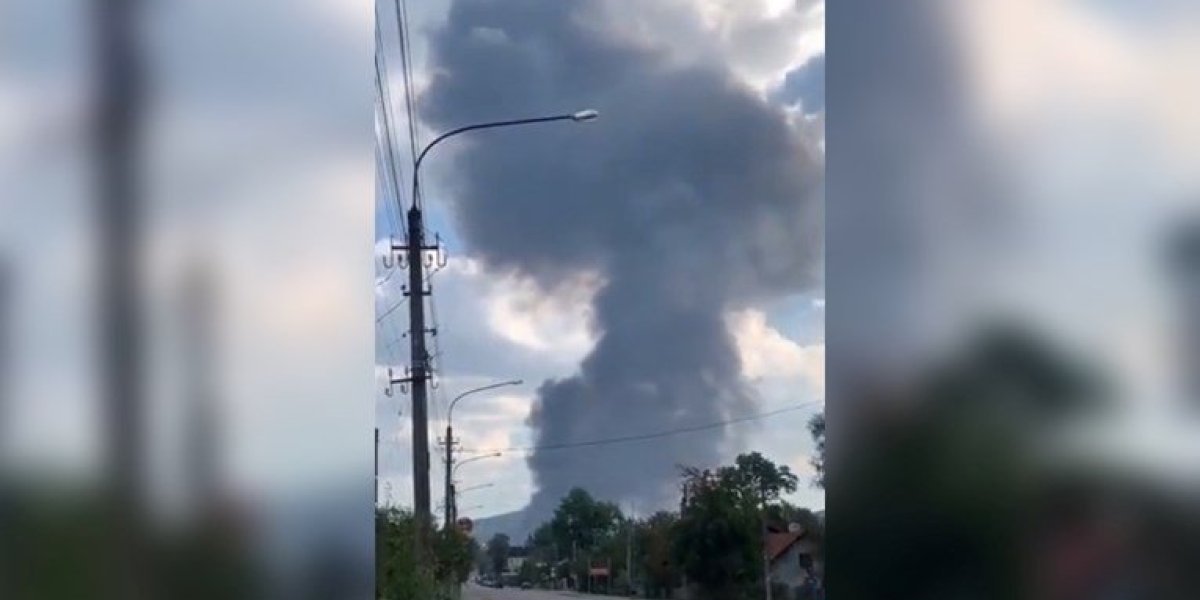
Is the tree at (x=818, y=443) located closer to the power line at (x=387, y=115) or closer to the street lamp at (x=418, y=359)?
the street lamp at (x=418, y=359)

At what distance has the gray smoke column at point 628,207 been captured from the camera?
4.47 metres

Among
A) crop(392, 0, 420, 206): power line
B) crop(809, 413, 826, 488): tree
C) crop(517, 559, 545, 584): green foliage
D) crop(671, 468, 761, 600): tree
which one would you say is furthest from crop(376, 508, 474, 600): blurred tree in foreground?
crop(809, 413, 826, 488): tree

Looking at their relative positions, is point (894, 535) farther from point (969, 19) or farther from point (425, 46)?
point (425, 46)

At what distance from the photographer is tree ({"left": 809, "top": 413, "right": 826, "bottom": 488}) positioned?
4457 millimetres

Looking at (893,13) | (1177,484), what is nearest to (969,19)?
(893,13)

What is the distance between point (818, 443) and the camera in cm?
446

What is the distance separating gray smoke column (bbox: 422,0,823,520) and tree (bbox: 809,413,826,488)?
0.21m

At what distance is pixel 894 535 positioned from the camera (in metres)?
4.00

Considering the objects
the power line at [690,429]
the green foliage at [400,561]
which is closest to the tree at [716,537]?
the power line at [690,429]

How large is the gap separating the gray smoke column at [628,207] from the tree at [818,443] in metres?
0.21

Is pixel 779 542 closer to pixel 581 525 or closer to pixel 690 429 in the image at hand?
pixel 690 429

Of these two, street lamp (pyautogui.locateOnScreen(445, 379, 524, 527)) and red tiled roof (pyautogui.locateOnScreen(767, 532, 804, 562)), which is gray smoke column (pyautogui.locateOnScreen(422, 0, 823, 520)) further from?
red tiled roof (pyautogui.locateOnScreen(767, 532, 804, 562))

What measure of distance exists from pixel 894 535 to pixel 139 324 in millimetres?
2003

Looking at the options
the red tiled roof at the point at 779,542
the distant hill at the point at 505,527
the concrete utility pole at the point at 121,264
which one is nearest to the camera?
the concrete utility pole at the point at 121,264
